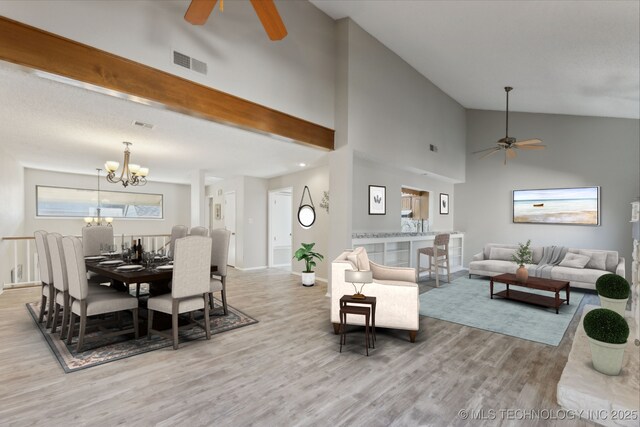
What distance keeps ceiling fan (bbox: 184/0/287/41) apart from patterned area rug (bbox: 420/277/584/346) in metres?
3.80

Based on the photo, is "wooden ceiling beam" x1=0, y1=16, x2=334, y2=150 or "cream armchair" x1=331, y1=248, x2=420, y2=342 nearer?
"wooden ceiling beam" x1=0, y1=16, x2=334, y2=150

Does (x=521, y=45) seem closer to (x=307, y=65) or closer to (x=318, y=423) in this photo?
(x=307, y=65)

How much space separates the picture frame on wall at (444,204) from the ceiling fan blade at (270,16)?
7.05 metres

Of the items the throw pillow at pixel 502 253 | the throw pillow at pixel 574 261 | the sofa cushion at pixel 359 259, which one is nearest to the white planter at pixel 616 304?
the sofa cushion at pixel 359 259

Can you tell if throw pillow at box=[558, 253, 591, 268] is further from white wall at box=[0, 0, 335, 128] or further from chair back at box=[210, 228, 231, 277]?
chair back at box=[210, 228, 231, 277]

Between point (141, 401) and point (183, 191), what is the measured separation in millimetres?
8571

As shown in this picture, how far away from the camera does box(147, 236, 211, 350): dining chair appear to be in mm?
3074

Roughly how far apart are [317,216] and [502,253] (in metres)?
4.25

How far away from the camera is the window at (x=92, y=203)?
7.47 meters

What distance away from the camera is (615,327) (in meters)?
2.21

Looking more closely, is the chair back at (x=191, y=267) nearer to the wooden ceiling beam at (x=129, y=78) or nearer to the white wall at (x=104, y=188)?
the wooden ceiling beam at (x=129, y=78)

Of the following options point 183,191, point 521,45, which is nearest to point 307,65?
point 521,45

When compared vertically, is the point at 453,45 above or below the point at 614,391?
above

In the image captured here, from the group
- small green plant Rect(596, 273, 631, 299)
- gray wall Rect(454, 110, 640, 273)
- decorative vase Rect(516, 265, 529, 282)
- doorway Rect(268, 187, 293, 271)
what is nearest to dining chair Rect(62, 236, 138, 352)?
doorway Rect(268, 187, 293, 271)
